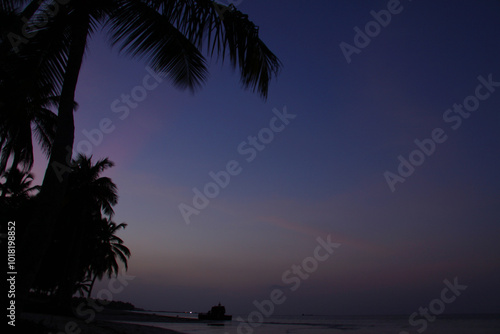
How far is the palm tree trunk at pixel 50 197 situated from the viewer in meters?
3.29

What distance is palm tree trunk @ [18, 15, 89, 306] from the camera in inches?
130

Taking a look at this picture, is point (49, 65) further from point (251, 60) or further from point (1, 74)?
point (251, 60)

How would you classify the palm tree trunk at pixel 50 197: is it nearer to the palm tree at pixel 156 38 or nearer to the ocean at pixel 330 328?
the palm tree at pixel 156 38

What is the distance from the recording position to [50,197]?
3.48m

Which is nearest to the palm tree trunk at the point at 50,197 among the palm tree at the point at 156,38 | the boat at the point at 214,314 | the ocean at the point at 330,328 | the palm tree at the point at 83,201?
the palm tree at the point at 156,38

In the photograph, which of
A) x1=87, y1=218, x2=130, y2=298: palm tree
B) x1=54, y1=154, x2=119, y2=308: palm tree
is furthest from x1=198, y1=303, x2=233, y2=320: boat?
x1=54, y1=154, x2=119, y2=308: palm tree

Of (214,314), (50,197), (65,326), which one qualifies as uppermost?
(214,314)

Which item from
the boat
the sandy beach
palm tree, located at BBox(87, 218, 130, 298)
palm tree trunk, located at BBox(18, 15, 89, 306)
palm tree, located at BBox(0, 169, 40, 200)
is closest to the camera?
palm tree trunk, located at BBox(18, 15, 89, 306)

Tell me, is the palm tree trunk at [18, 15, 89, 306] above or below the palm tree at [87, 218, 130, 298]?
below

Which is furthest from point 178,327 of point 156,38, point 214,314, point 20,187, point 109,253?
point 156,38

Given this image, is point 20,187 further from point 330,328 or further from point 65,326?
point 330,328

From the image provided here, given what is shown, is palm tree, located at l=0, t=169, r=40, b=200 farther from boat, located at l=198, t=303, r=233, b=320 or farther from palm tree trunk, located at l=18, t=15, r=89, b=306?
boat, located at l=198, t=303, r=233, b=320

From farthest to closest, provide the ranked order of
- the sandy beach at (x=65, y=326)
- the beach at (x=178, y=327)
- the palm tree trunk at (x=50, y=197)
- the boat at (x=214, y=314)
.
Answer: the boat at (x=214, y=314), the beach at (x=178, y=327), the sandy beach at (x=65, y=326), the palm tree trunk at (x=50, y=197)

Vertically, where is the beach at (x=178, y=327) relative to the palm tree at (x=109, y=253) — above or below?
below
